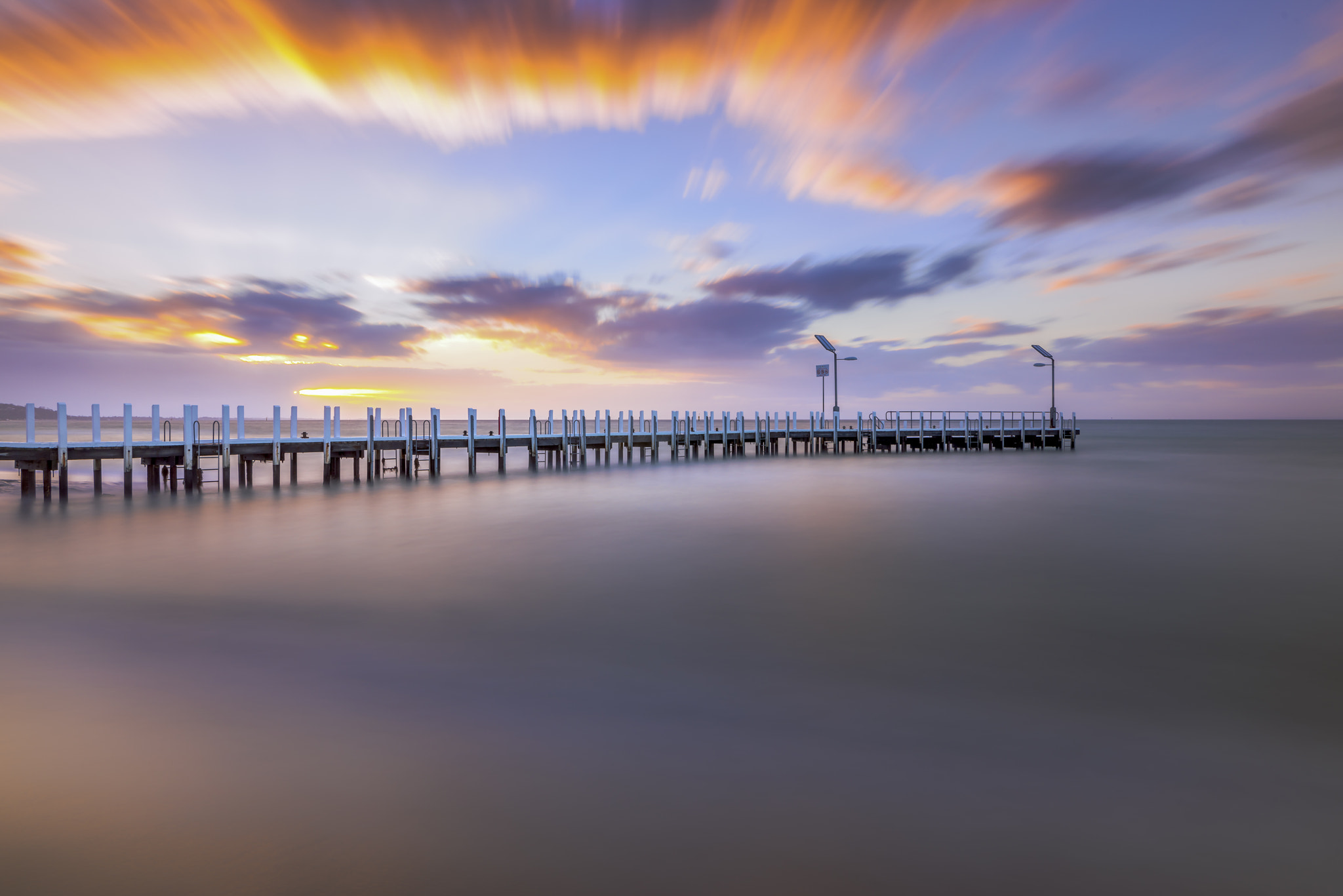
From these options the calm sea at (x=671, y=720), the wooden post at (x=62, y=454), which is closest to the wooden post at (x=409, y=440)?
the wooden post at (x=62, y=454)

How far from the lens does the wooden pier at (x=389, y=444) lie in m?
19.8

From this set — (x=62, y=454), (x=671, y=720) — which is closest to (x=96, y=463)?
(x=62, y=454)

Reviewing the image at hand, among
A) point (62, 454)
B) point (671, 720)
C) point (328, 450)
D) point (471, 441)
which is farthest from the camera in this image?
point (471, 441)

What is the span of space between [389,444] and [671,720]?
81.7 feet

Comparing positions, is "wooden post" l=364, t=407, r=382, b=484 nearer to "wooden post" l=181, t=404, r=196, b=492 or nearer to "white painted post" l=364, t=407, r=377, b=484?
"white painted post" l=364, t=407, r=377, b=484

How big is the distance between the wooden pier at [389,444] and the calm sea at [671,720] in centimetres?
954

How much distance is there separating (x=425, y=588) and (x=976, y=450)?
151 feet

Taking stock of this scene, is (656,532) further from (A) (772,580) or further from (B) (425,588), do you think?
(B) (425,588)

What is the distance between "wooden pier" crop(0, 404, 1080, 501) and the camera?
65.1ft

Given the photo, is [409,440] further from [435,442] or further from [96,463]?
[96,463]

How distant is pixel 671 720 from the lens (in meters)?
4.98

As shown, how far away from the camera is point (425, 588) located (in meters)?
9.30

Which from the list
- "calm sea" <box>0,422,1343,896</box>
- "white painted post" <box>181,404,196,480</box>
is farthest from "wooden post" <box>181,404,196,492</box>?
"calm sea" <box>0,422,1343,896</box>

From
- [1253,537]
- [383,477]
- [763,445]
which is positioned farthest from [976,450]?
[383,477]
